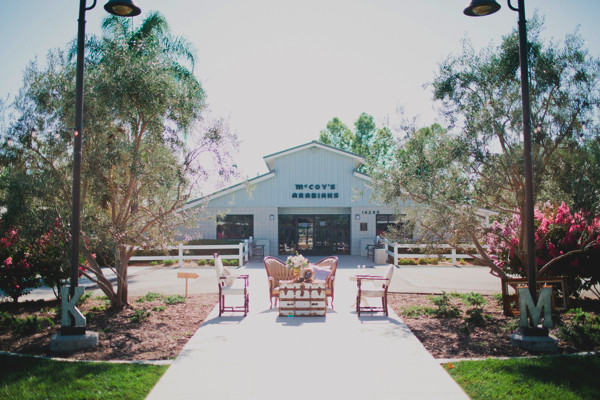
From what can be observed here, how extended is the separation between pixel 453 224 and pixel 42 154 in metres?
8.42

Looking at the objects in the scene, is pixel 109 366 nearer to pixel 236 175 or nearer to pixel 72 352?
pixel 72 352

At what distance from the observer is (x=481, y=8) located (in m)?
6.73

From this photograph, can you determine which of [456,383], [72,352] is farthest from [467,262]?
[72,352]

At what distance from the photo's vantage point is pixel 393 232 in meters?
10.0

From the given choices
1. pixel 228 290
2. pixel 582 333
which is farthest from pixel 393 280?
pixel 582 333

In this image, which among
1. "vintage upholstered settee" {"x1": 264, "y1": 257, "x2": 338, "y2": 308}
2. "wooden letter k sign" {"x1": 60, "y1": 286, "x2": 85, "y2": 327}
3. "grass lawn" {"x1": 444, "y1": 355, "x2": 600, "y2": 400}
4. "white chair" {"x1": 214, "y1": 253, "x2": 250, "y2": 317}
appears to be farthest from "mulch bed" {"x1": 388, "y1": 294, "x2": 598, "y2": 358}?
"wooden letter k sign" {"x1": 60, "y1": 286, "x2": 85, "y2": 327}

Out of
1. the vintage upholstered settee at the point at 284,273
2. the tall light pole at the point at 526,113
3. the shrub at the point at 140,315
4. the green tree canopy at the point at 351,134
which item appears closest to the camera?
the tall light pole at the point at 526,113

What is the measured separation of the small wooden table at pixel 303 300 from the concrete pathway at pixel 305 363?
20cm

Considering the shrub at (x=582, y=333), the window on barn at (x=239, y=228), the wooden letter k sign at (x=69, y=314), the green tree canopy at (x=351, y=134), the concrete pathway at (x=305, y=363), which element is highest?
the green tree canopy at (x=351, y=134)

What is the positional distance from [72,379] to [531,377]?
224 inches

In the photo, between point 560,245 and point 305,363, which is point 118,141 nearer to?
point 305,363

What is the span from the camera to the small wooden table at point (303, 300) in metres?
8.92

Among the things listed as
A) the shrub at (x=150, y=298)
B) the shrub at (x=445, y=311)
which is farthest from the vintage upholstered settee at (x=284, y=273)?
the shrub at (x=150, y=298)

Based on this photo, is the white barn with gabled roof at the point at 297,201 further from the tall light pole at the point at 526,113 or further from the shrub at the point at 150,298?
the tall light pole at the point at 526,113
